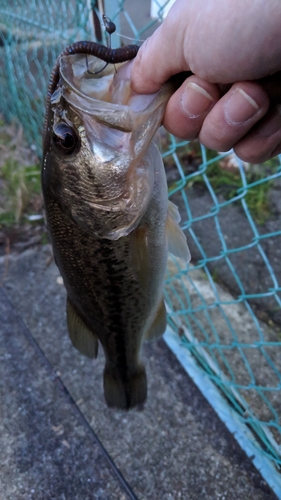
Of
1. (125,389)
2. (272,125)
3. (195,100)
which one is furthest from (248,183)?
(195,100)

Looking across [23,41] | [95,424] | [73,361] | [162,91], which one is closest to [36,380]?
[73,361]

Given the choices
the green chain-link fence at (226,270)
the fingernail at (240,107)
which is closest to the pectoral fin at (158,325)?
the green chain-link fence at (226,270)

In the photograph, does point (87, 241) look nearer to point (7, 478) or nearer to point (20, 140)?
point (7, 478)

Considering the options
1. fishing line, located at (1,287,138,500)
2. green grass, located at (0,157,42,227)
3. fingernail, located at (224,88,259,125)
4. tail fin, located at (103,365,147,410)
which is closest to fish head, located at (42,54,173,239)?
fingernail, located at (224,88,259,125)

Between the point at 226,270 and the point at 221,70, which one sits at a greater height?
the point at 221,70

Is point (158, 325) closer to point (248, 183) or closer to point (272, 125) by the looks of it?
point (272, 125)

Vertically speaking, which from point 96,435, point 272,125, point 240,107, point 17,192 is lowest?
point 96,435

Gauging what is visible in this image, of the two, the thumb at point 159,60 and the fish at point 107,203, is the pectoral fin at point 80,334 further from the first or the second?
the thumb at point 159,60

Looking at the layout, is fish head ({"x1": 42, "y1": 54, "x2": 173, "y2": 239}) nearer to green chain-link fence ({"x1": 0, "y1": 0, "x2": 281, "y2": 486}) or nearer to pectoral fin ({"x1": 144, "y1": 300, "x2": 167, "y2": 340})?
pectoral fin ({"x1": 144, "y1": 300, "x2": 167, "y2": 340})
